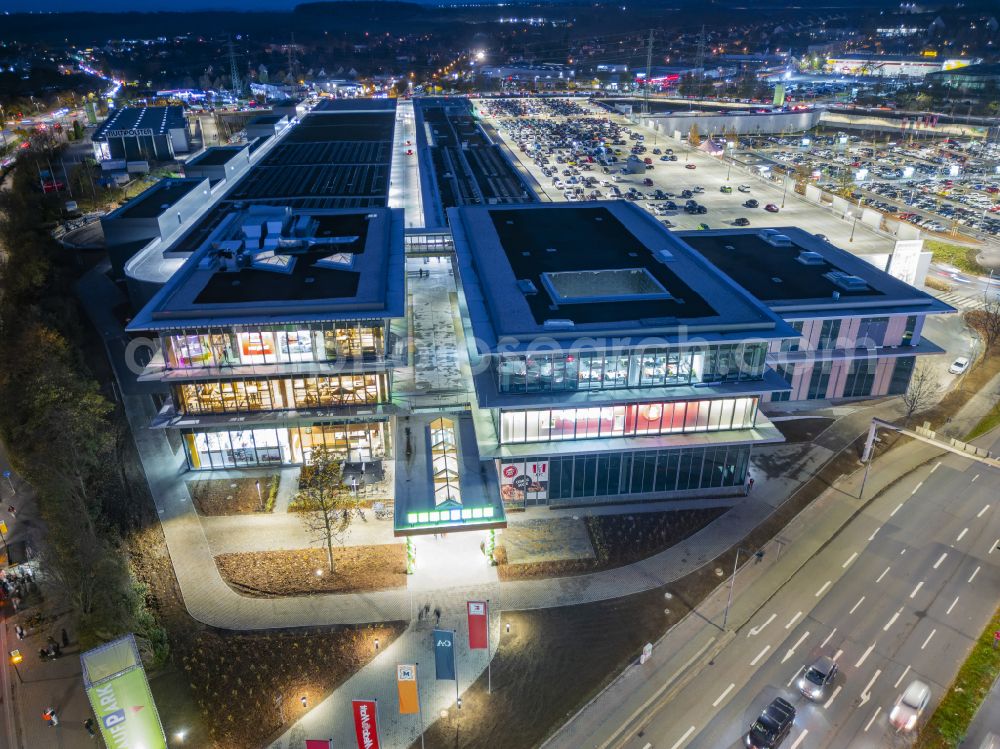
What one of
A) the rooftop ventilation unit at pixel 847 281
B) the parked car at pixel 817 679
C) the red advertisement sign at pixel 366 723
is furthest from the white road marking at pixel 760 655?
the rooftop ventilation unit at pixel 847 281

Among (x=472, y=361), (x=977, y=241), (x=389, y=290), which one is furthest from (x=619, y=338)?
(x=977, y=241)

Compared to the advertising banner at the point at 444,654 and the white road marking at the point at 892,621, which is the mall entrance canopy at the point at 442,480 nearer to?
the advertising banner at the point at 444,654

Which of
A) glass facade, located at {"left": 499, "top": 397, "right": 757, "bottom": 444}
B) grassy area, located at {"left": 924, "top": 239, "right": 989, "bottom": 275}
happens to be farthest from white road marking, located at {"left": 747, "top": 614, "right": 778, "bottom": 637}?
grassy area, located at {"left": 924, "top": 239, "right": 989, "bottom": 275}

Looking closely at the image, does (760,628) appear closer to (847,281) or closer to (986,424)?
(986,424)

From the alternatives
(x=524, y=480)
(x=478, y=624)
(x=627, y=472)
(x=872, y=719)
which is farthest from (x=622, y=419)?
(x=872, y=719)

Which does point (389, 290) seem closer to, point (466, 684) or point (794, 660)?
point (466, 684)

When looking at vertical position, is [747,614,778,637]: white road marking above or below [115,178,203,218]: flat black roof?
below

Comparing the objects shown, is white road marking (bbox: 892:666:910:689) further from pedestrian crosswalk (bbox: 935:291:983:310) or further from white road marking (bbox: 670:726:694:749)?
pedestrian crosswalk (bbox: 935:291:983:310)
